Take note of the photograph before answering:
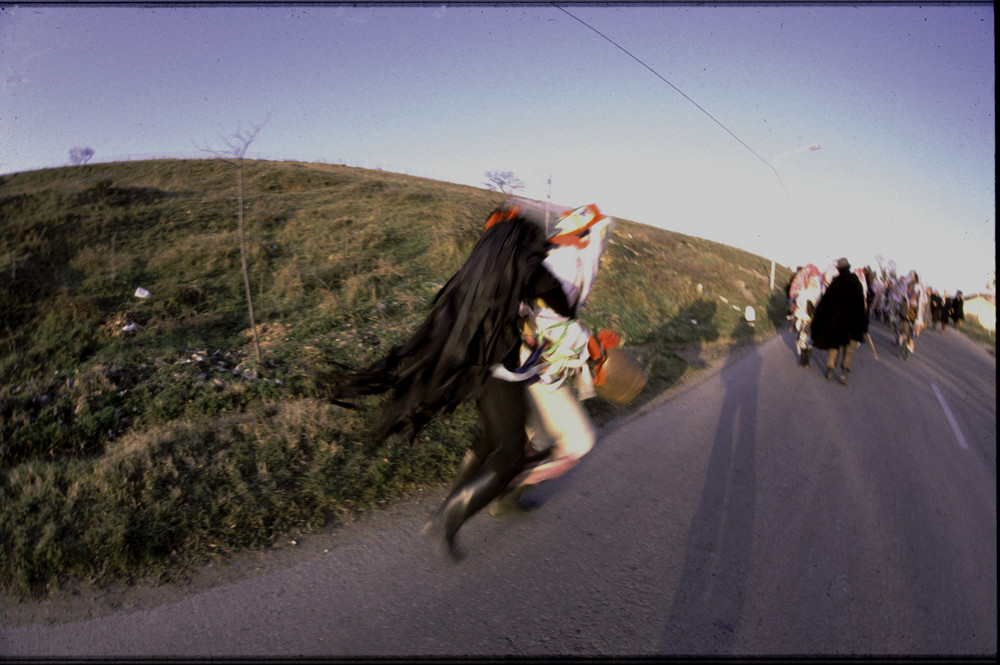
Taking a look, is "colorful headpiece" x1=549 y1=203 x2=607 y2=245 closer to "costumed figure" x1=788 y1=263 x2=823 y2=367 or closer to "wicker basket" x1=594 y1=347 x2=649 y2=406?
"wicker basket" x1=594 y1=347 x2=649 y2=406

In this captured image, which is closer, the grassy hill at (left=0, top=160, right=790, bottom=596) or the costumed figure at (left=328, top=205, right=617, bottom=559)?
the costumed figure at (left=328, top=205, right=617, bottom=559)

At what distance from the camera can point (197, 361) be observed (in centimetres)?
569

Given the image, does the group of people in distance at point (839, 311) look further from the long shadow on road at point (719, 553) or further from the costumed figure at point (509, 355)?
the costumed figure at point (509, 355)

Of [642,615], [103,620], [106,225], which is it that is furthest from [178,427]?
[106,225]

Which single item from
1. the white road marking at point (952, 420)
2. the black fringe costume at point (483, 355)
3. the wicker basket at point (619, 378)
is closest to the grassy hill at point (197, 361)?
the black fringe costume at point (483, 355)

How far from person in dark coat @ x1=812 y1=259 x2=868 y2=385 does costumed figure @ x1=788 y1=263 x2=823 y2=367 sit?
92 cm

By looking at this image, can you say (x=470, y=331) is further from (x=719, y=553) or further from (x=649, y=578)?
(x=719, y=553)

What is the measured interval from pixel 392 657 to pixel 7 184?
1854 centimetres

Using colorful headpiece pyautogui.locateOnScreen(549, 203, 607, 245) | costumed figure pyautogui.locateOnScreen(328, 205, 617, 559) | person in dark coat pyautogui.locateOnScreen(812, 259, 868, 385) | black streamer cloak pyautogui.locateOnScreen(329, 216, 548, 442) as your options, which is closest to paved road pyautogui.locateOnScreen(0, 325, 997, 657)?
costumed figure pyautogui.locateOnScreen(328, 205, 617, 559)

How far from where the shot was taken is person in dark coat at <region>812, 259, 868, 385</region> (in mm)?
8734

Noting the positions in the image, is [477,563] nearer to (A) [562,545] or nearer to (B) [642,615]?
(A) [562,545]

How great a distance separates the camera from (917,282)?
42.1 feet

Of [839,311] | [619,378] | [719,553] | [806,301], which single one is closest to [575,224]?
[619,378]

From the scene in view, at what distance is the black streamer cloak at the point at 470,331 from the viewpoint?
9.01 feet
